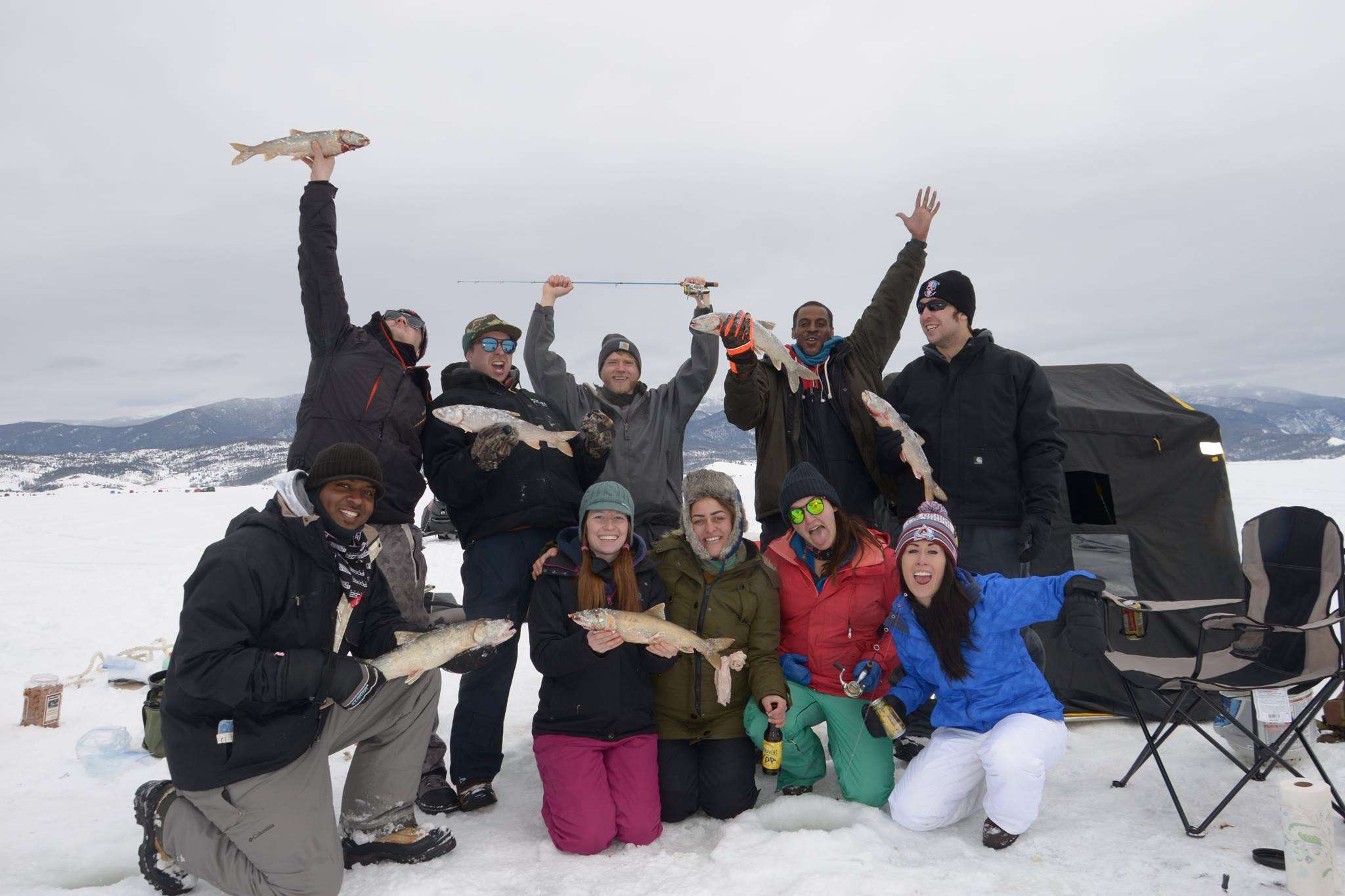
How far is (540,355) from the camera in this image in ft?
18.2

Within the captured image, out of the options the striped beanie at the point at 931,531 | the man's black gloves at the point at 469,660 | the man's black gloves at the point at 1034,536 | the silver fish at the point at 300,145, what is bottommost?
the man's black gloves at the point at 469,660

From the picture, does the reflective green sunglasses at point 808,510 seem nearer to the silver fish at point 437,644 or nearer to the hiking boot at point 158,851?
the silver fish at point 437,644

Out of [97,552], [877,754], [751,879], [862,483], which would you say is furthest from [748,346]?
[97,552]

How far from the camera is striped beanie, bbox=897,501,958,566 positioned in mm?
4180

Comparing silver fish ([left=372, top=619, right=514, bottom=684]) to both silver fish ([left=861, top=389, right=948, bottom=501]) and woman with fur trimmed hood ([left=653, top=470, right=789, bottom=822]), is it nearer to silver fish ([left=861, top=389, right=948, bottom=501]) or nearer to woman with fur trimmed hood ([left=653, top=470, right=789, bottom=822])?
woman with fur trimmed hood ([left=653, top=470, right=789, bottom=822])

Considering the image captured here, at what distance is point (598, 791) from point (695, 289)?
3.56 metres

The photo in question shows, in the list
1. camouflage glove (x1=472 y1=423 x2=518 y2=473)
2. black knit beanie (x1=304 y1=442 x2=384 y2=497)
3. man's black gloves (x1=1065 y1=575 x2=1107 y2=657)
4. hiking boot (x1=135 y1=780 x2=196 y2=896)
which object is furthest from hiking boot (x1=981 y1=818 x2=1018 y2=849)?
hiking boot (x1=135 y1=780 x2=196 y2=896)

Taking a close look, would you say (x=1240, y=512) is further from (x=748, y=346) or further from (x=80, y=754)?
(x=80, y=754)

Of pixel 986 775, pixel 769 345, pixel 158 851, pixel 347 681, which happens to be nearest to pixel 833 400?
pixel 769 345

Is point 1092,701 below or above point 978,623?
below

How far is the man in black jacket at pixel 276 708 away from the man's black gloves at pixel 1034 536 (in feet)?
13.1

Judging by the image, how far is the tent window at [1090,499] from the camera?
627 cm

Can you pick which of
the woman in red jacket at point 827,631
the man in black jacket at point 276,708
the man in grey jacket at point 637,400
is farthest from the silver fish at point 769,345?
the man in black jacket at point 276,708

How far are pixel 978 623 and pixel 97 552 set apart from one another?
52.3 ft
